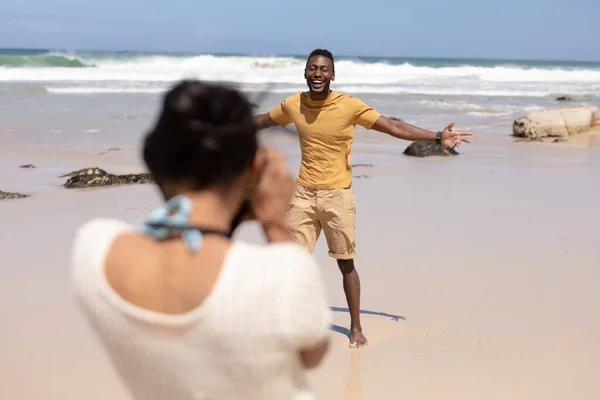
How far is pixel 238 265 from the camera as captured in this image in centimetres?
147

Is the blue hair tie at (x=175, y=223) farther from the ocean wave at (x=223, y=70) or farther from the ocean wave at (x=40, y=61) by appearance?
the ocean wave at (x=40, y=61)

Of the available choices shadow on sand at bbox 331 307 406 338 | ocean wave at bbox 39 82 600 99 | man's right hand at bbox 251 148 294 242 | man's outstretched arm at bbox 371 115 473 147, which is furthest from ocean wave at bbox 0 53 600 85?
man's right hand at bbox 251 148 294 242

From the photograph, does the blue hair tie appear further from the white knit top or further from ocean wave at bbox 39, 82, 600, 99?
ocean wave at bbox 39, 82, 600, 99

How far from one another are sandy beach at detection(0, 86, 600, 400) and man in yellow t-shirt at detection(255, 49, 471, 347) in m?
0.62

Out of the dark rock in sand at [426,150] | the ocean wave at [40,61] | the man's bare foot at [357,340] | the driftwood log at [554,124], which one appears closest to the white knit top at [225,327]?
the man's bare foot at [357,340]

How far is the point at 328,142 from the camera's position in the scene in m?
5.11

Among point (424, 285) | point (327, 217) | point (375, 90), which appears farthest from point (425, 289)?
point (375, 90)

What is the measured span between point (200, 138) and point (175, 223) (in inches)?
6.6

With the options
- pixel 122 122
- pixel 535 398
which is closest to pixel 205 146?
pixel 535 398

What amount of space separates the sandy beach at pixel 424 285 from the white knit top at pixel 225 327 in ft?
1.16

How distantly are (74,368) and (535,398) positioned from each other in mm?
2636

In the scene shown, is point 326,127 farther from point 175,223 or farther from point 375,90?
point 375,90

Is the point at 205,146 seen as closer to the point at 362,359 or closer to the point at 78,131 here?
the point at 362,359

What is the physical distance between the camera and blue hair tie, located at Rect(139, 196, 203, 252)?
1496 millimetres
